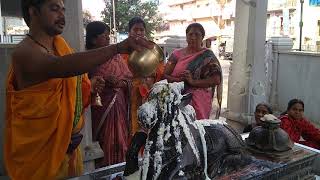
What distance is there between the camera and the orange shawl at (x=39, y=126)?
1.56 m

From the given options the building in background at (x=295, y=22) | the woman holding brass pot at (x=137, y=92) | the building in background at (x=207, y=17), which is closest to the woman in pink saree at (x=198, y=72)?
the woman holding brass pot at (x=137, y=92)

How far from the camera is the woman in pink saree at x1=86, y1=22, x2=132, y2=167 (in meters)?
2.85

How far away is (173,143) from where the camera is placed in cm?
154

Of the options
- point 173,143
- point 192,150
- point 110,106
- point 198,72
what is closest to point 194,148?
point 192,150

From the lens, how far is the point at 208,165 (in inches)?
68.1

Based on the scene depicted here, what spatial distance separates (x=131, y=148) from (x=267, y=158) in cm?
87

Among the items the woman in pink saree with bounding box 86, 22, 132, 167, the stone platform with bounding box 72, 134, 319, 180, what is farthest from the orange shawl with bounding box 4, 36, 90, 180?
the woman in pink saree with bounding box 86, 22, 132, 167

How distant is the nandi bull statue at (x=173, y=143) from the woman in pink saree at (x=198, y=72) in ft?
4.17

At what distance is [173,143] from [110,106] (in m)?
1.43

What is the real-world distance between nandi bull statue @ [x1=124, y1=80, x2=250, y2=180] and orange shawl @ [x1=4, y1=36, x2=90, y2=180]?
35cm

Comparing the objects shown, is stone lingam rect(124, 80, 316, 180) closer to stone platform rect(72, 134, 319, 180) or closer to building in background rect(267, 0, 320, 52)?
stone platform rect(72, 134, 319, 180)

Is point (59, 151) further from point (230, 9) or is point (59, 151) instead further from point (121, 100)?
point (230, 9)

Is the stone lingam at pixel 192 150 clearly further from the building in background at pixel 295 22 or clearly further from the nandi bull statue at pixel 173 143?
the building in background at pixel 295 22

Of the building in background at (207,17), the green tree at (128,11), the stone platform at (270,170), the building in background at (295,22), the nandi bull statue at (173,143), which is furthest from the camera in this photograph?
the building in background at (207,17)
